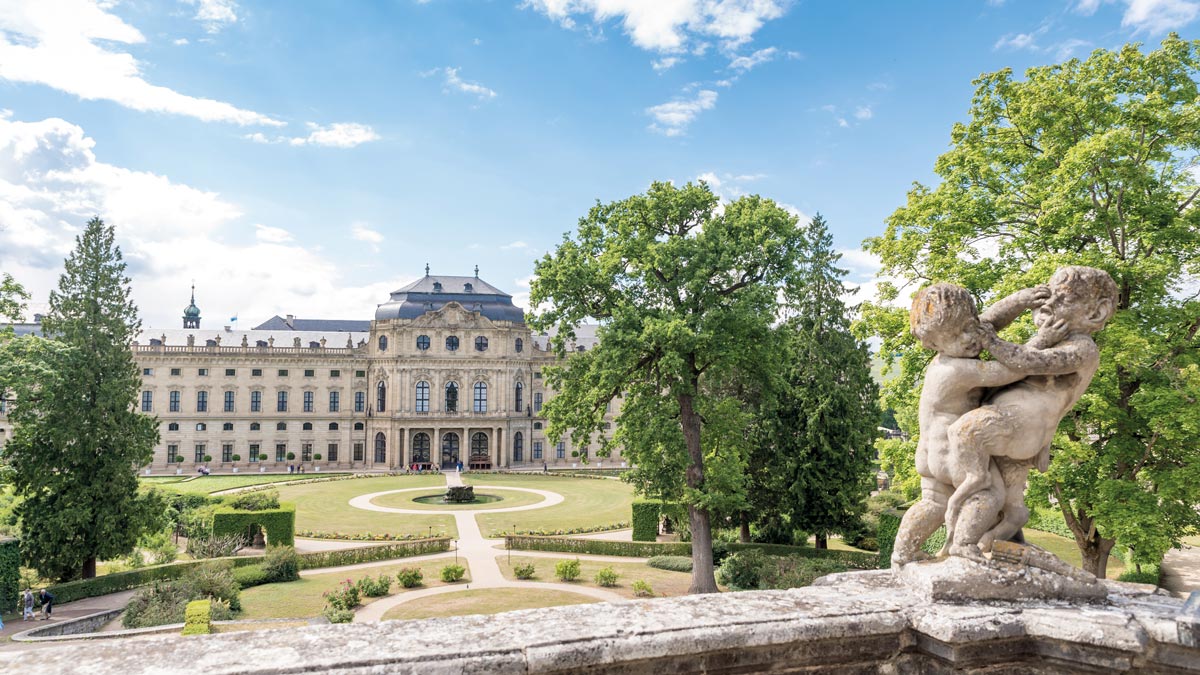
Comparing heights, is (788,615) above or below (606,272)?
below

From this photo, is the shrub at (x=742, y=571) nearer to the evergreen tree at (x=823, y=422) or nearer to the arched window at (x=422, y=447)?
the evergreen tree at (x=823, y=422)

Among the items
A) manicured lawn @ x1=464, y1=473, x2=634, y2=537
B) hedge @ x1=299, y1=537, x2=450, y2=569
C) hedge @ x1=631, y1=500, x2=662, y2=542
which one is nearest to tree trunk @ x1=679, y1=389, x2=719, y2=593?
hedge @ x1=631, y1=500, x2=662, y2=542

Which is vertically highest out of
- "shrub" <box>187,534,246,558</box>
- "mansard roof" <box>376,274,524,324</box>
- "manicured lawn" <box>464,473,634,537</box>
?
"mansard roof" <box>376,274,524,324</box>

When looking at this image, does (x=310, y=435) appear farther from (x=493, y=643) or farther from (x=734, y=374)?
(x=493, y=643)

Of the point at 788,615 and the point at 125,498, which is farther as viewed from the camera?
the point at 125,498

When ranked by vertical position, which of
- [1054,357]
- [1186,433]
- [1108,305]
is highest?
[1108,305]

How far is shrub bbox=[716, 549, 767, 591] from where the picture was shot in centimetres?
2494

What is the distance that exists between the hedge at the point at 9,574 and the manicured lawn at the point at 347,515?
13.6m

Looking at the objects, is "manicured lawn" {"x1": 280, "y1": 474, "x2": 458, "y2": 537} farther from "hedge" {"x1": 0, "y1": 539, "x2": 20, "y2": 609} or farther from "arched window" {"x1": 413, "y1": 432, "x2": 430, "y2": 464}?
"hedge" {"x1": 0, "y1": 539, "x2": 20, "y2": 609}

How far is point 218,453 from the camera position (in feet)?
225

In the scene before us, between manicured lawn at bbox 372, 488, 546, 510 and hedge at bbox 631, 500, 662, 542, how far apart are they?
13897 millimetres

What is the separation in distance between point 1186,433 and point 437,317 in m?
63.8

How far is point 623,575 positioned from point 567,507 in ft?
56.2

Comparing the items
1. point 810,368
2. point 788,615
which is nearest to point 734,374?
point 810,368
